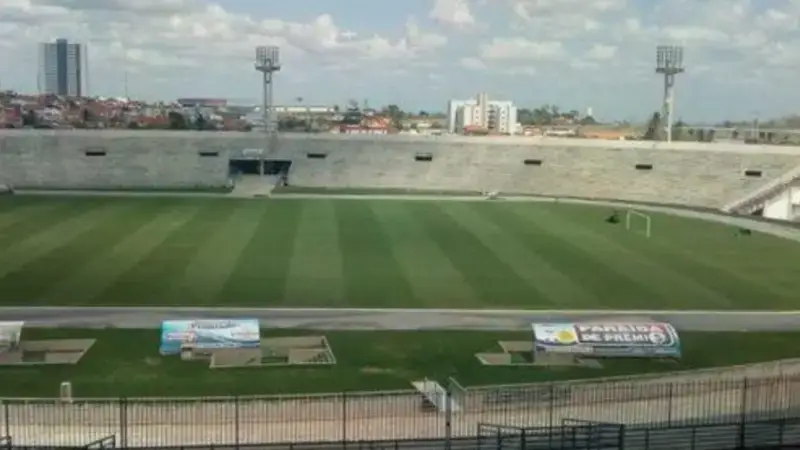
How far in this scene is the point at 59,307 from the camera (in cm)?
3444

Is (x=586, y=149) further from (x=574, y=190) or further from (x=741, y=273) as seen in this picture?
(x=741, y=273)

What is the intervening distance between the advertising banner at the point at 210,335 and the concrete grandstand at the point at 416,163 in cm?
5320

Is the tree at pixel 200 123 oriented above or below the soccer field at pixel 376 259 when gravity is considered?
above

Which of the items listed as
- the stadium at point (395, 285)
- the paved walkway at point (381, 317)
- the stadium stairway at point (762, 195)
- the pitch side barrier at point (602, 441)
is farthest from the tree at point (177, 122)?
the pitch side barrier at point (602, 441)

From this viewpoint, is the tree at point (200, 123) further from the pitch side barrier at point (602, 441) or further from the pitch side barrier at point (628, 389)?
the pitch side barrier at point (602, 441)

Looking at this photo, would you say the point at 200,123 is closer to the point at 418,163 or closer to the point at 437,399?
the point at 418,163

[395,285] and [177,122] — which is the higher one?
[177,122]

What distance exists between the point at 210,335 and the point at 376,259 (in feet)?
56.7

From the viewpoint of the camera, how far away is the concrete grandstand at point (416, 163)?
78.2 meters

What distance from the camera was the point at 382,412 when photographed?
22047 mm

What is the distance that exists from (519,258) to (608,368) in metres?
18.5

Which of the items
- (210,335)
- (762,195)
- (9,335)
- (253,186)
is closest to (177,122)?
(253,186)

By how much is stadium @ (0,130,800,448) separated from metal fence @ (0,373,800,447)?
0.07 metres

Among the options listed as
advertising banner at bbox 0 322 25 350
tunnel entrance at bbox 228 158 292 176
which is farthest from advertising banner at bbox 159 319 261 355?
tunnel entrance at bbox 228 158 292 176
